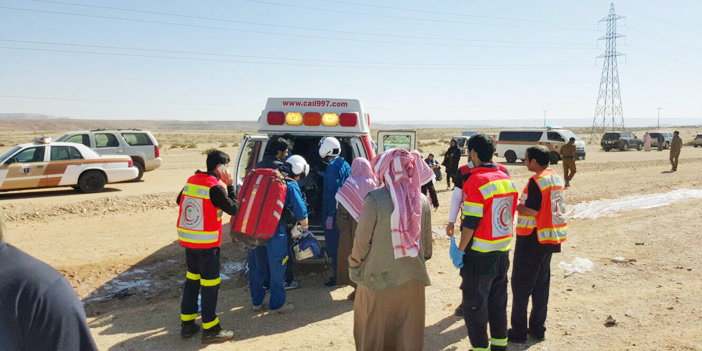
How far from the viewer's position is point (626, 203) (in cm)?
1230

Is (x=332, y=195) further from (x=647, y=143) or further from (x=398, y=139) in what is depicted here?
(x=647, y=143)

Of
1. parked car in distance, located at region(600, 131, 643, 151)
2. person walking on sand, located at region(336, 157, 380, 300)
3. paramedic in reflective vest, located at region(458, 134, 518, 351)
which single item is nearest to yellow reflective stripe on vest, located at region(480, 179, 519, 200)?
paramedic in reflective vest, located at region(458, 134, 518, 351)

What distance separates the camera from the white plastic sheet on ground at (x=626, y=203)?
36.7 feet

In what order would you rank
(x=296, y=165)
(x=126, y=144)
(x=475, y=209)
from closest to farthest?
(x=475, y=209) → (x=296, y=165) → (x=126, y=144)

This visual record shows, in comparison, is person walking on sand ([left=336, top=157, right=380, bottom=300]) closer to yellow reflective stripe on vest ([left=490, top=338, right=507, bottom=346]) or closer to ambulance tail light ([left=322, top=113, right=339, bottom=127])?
ambulance tail light ([left=322, top=113, right=339, bottom=127])

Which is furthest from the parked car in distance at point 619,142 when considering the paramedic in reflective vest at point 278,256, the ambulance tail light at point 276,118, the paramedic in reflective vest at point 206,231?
the paramedic in reflective vest at point 206,231

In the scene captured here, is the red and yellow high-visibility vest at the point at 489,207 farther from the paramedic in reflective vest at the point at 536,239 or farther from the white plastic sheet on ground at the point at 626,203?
the white plastic sheet on ground at the point at 626,203

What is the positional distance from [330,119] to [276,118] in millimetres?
731

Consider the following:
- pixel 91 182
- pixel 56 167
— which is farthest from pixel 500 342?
pixel 56 167

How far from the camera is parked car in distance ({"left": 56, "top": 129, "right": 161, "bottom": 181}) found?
57.6 ft

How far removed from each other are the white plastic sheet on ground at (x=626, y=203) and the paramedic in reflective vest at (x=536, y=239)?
267 inches

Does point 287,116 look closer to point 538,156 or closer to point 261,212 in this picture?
point 261,212

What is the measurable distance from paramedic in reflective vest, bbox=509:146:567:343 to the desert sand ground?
25 cm

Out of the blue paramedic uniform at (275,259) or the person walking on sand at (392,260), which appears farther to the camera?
the blue paramedic uniform at (275,259)
